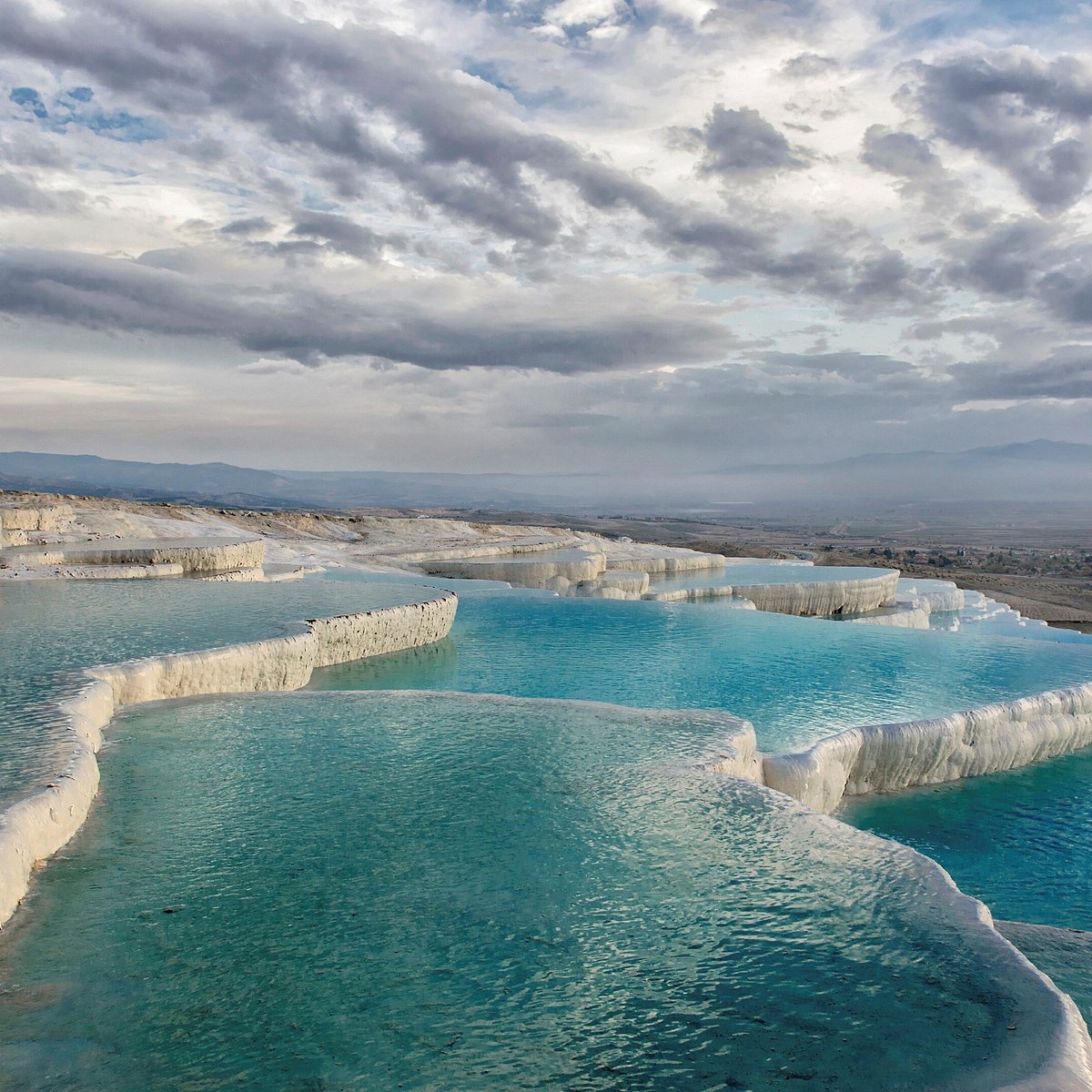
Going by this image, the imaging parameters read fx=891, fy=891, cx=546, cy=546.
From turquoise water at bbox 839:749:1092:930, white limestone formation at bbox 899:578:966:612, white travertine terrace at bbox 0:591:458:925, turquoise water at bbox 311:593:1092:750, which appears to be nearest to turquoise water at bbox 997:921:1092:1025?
turquoise water at bbox 839:749:1092:930

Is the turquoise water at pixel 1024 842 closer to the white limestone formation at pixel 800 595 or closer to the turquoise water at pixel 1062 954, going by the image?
the turquoise water at pixel 1062 954

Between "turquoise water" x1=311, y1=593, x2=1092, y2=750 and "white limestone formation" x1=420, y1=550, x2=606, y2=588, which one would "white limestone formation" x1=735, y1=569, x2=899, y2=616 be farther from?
"turquoise water" x1=311, y1=593, x2=1092, y2=750

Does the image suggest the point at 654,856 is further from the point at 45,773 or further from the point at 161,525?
the point at 161,525

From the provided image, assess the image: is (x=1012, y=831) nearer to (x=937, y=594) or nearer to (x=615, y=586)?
(x=615, y=586)

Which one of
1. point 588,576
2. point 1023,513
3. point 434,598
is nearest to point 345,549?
point 588,576

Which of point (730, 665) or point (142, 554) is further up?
point (142, 554)

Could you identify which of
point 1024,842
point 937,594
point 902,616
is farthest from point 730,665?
point 937,594

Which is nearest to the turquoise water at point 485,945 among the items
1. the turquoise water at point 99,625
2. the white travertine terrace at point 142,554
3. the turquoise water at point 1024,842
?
the turquoise water at point 99,625
